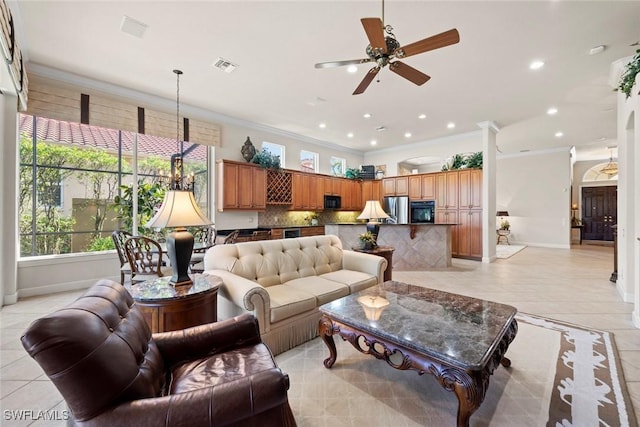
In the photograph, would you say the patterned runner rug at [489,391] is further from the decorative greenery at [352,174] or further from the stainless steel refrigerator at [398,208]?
the decorative greenery at [352,174]

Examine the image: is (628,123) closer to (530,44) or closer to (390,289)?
(530,44)

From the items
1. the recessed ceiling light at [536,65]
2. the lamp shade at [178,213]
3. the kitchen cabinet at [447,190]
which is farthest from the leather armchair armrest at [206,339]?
the kitchen cabinet at [447,190]

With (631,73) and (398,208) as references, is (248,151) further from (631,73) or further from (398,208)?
(631,73)

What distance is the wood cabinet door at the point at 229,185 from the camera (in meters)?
5.58

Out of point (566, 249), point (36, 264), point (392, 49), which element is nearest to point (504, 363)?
point (392, 49)

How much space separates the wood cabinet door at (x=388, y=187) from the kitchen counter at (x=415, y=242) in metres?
2.33

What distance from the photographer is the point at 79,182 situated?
4.44 m

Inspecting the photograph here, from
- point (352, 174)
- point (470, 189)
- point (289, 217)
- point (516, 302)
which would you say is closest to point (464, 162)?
point (470, 189)

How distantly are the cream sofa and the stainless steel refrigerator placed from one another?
4.74 metres

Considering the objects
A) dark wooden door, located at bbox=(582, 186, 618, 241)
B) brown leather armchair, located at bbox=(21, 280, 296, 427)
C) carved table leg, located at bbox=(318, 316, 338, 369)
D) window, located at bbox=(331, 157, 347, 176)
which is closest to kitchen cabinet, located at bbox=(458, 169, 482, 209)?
window, located at bbox=(331, 157, 347, 176)

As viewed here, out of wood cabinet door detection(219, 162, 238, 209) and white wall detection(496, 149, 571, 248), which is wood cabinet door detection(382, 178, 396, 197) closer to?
wood cabinet door detection(219, 162, 238, 209)

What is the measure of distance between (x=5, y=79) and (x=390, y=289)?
4.90 m

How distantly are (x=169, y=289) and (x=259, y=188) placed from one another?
4.18 m

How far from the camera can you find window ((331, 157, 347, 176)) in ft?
28.2
